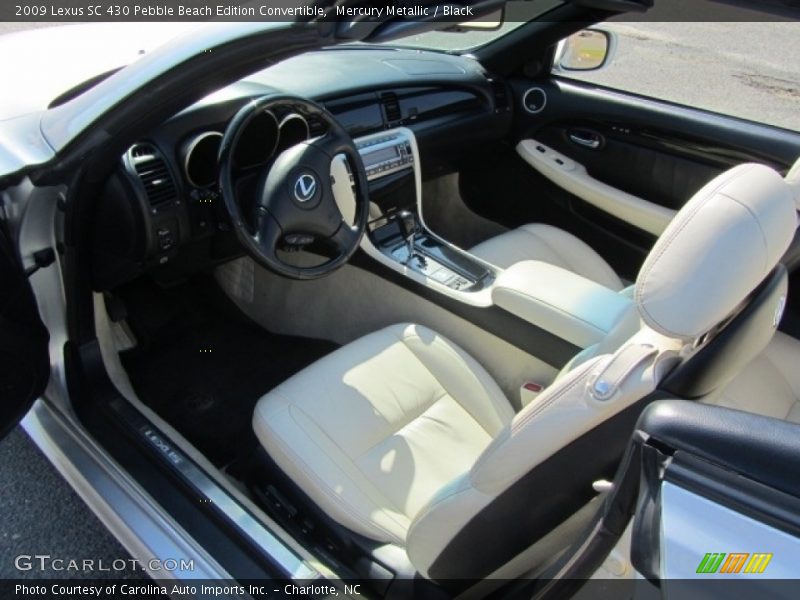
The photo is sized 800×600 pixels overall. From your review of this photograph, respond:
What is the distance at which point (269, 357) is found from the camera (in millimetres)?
2244

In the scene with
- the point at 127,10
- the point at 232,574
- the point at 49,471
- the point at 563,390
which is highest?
the point at 127,10

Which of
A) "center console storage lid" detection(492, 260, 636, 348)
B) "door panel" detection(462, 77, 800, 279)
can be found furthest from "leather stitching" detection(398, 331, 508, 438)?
"door panel" detection(462, 77, 800, 279)

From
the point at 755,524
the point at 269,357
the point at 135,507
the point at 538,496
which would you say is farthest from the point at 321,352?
the point at 755,524

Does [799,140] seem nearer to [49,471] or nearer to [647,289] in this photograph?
[647,289]

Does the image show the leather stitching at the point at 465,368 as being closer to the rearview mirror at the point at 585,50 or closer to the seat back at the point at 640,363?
the seat back at the point at 640,363

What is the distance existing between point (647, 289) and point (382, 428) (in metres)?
0.83

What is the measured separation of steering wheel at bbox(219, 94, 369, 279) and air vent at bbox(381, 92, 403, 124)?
48 cm

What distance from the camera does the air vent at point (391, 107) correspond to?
2217 mm

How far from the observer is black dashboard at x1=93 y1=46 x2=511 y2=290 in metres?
1.53

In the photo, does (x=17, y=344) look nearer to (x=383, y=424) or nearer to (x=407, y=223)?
(x=383, y=424)

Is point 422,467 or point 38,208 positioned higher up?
point 38,208

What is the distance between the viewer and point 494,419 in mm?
1591

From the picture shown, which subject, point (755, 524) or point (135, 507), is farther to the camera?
point (135, 507)

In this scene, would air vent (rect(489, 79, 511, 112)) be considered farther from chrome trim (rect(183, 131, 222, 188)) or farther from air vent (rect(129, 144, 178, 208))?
air vent (rect(129, 144, 178, 208))
